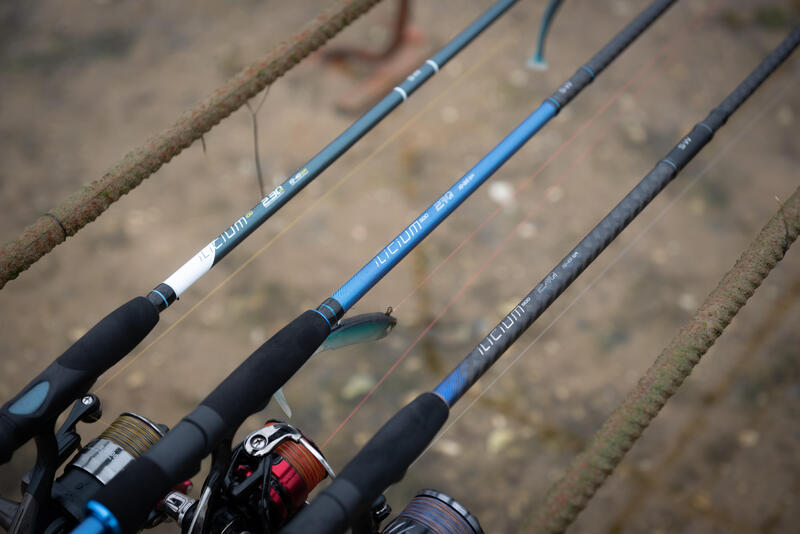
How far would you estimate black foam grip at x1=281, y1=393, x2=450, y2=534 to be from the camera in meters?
1.12

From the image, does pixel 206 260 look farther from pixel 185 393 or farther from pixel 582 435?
pixel 582 435

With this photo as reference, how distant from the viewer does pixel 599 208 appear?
3516 millimetres

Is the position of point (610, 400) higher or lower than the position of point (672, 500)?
higher

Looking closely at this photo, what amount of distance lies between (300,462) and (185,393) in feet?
5.30

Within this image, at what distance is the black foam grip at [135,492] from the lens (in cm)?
114

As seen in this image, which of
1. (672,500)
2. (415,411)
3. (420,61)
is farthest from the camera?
(420,61)

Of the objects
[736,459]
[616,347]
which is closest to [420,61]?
[616,347]

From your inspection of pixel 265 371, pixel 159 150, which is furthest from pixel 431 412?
pixel 159 150

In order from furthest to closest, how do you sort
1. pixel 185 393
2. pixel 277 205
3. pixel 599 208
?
pixel 599 208 < pixel 185 393 < pixel 277 205

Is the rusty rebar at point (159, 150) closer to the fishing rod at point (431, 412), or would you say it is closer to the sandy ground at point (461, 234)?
the fishing rod at point (431, 412)

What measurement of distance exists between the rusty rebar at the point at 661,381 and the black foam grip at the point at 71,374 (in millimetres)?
805

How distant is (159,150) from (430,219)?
2.02 feet

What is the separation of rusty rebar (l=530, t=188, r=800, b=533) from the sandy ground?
1099 millimetres

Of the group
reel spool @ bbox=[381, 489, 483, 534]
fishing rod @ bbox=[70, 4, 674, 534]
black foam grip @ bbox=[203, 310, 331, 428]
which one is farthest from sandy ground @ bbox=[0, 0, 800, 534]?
black foam grip @ bbox=[203, 310, 331, 428]
